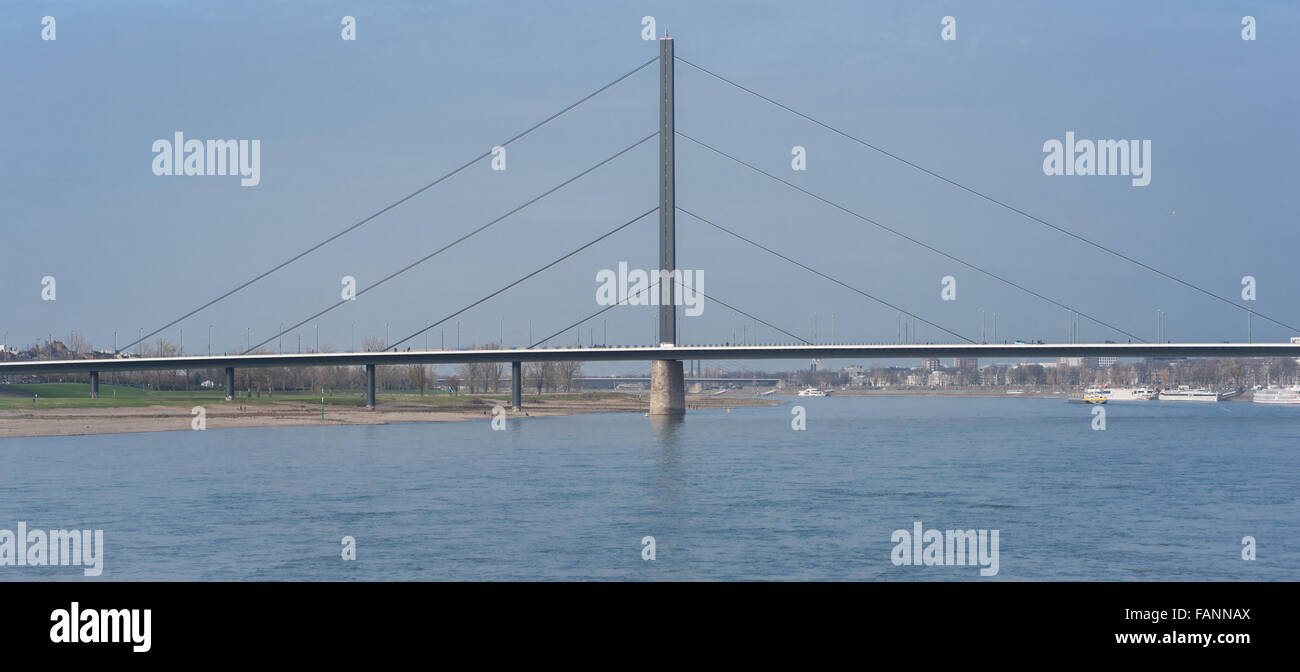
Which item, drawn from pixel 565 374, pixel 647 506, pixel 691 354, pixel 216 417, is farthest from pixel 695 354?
pixel 565 374

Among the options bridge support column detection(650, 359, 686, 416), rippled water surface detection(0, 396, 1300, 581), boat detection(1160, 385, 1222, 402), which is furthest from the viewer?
boat detection(1160, 385, 1222, 402)

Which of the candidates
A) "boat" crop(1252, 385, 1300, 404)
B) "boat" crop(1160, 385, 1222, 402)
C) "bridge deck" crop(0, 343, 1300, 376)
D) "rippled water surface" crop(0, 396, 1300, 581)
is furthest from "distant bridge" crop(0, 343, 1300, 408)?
"boat" crop(1160, 385, 1222, 402)

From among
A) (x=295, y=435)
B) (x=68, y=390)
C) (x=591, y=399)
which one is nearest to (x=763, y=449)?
(x=295, y=435)

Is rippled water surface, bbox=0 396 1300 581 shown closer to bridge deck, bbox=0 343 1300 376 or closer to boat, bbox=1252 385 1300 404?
bridge deck, bbox=0 343 1300 376

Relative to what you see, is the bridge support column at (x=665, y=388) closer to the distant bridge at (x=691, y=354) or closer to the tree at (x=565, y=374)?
the distant bridge at (x=691, y=354)

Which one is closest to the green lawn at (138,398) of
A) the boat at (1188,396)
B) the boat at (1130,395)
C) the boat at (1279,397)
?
the boat at (1130,395)

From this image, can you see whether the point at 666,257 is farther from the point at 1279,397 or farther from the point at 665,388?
the point at 1279,397

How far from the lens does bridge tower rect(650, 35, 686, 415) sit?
98.5 metres

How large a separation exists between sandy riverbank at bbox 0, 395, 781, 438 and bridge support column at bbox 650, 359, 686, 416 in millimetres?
15086

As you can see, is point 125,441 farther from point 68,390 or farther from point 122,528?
point 68,390

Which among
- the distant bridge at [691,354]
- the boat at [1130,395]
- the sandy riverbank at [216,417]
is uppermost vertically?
the distant bridge at [691,354]

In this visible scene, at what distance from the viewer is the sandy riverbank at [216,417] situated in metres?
81.2

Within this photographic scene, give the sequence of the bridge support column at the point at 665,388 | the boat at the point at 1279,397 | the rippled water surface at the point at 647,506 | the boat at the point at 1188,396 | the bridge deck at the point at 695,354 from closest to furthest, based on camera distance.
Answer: the rippled water surface at the point at 647,506 < the bridge deck at the point at 695,354 < the bridge support column at the point at 665,388 < the boat at the point at 1279,397 < the boat at the point at 1188,396
